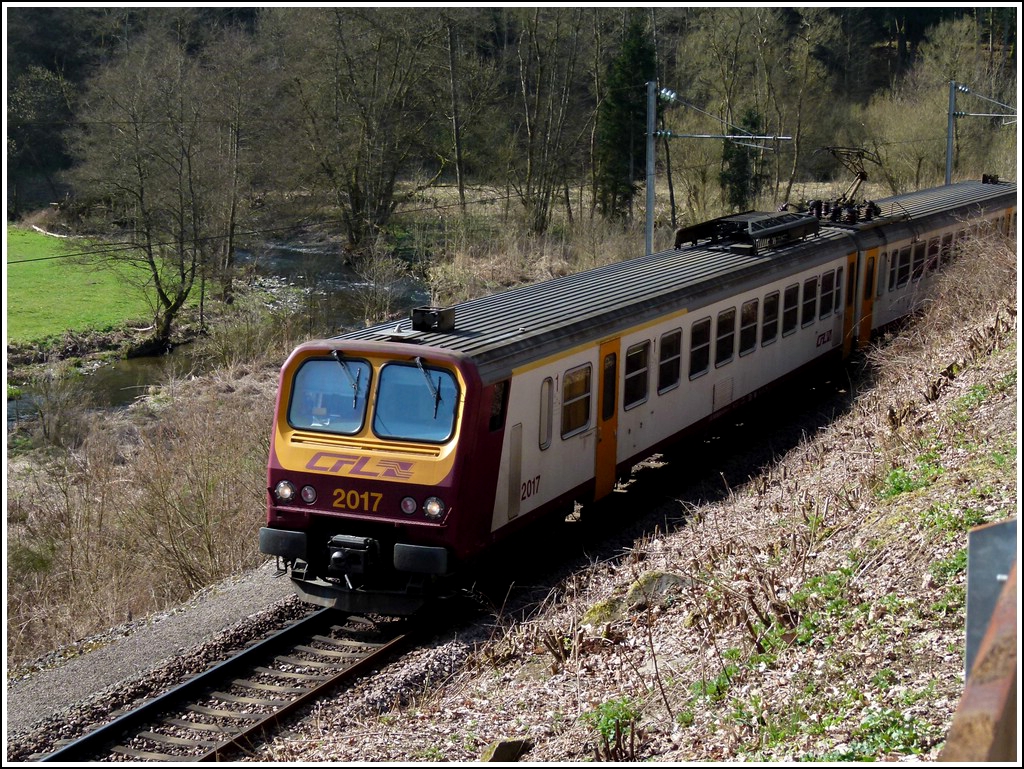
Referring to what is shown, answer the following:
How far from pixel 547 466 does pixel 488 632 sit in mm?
1837

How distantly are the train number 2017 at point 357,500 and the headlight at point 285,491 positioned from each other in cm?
41

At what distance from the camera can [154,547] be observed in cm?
1462

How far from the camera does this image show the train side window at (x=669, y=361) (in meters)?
12.0

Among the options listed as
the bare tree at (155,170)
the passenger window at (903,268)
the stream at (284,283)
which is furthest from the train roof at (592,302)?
the bare tree at (155,170)

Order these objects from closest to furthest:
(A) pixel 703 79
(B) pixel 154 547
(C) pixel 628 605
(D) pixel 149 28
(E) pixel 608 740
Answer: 1. (E) pixel 608 740
2. (C) pixel 628 605
3. (B) pixel 154 547
4. (D) pixel 149 28
5. (A) pixel 703 79

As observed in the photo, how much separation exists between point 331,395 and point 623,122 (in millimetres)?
32337

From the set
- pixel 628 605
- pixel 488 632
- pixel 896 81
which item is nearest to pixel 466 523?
pixel 488 632

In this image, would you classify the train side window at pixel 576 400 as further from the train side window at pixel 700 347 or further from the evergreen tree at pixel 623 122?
the evergreen tree at pixel 623 122

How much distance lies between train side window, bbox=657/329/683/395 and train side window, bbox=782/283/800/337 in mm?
3225

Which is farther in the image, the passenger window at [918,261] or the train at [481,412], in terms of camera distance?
the passenger window at [918,261]

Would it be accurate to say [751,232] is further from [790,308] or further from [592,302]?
[592,302]

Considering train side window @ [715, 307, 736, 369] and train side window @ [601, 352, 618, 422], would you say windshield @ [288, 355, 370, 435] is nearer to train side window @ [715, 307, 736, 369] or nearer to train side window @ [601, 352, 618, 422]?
train side window @ [601, 352, 618, 422]

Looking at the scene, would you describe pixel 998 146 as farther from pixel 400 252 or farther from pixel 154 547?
pixel 154 547

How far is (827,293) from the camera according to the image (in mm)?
16484
